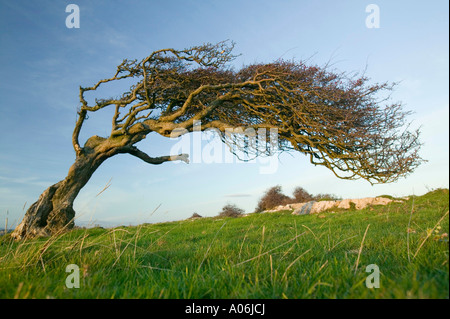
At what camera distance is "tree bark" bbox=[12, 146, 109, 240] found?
1153cm

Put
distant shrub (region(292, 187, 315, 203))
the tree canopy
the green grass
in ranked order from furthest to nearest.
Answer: distant shrub (region(292, 187, 315, 203)) < the tree canopy < the green grass

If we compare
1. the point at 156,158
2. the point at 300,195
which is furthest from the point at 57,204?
the point at 300,195

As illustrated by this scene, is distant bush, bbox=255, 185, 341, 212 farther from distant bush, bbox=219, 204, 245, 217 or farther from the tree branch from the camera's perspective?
the tree branch

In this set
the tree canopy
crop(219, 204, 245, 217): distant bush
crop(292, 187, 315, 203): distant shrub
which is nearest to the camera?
the tree canopy

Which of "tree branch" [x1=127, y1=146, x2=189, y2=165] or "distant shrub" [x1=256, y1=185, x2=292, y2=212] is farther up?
"tree branch" [x1=127, y1=146, x2=189, y2=165]

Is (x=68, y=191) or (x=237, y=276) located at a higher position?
(x=68, y=191)

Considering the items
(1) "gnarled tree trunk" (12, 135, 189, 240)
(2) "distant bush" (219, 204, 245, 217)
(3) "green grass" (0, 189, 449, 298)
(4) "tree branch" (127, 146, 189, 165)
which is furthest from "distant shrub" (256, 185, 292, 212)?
(3) "green grass" (0, 189, 449, 298)

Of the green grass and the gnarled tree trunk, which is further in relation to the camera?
the gnarled tree trunk

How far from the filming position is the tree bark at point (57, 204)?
37.8 ft

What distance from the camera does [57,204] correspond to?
38.7ft

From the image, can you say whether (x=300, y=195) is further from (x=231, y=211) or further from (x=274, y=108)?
(x=274, y=108)

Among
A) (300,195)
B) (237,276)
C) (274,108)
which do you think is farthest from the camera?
(300,195)

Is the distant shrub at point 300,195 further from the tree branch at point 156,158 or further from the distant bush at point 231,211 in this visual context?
the tree branch at point 156,158
